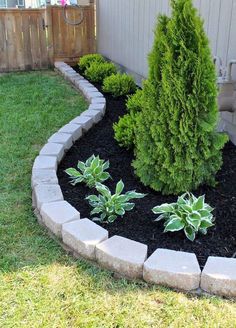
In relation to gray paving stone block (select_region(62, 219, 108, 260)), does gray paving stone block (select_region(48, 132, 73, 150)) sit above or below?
above

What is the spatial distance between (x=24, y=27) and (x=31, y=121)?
3.55 meters

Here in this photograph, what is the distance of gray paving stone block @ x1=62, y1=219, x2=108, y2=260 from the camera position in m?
2.10

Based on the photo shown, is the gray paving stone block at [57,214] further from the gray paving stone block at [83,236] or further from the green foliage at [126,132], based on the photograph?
the green foliage at [126,132]


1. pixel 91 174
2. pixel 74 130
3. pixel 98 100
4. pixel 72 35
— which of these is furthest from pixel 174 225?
pixel 72 35

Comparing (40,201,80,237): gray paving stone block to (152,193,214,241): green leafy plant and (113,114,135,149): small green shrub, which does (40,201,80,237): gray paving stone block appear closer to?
(152,193,214,241): green leafy plant

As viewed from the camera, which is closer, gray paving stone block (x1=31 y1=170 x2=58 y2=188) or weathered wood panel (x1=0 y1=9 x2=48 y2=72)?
gray paving stone block (x1=31 y1=170 x2=58 y2=188)

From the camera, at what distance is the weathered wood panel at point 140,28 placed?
314cm

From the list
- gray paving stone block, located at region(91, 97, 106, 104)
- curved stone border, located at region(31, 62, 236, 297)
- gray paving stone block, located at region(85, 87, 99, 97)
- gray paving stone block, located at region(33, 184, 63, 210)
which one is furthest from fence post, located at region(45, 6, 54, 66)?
gray paving stone block, located at region(33, 184, 63, 210)

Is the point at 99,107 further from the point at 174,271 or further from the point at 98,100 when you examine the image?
the point at 174,271

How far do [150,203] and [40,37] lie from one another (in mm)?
5733

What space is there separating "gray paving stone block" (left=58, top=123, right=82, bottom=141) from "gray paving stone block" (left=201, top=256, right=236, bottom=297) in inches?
85.2

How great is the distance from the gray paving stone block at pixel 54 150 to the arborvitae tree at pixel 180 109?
0.93 metres

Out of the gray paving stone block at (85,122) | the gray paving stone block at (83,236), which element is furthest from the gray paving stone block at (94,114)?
the gray paving stone block at (83,236)

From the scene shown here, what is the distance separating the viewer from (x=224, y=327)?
168 centimetres
